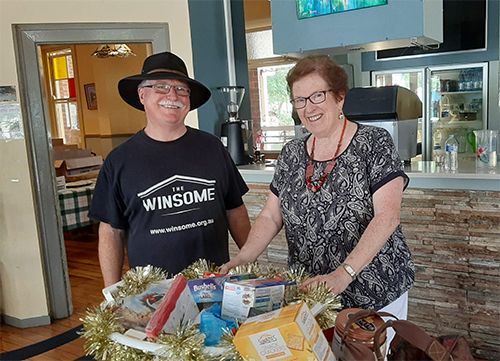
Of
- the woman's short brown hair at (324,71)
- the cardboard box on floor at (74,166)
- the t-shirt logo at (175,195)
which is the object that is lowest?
the cardboard box on floor at (74,166)

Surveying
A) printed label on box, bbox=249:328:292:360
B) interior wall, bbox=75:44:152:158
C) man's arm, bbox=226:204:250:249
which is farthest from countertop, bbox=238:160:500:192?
interior wall, bbox=75:44:152:158

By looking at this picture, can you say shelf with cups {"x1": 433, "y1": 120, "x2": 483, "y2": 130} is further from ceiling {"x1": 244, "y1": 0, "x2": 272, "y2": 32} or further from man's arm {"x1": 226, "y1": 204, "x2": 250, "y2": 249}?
man's arm {"x1": 226, "y1": 204, "x2": 250, "y2": 249}

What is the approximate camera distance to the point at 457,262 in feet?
9.40

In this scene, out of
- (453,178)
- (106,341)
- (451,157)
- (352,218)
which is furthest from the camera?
(451,157)

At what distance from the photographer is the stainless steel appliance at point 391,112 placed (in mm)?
3334

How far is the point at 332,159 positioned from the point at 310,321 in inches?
32.3

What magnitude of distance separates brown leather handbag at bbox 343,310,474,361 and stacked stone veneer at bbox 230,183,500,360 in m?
2.21

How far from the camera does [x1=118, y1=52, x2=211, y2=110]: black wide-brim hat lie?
67.2 inches

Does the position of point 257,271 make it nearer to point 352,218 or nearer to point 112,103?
point 352,218

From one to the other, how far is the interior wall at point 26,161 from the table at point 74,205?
146cm

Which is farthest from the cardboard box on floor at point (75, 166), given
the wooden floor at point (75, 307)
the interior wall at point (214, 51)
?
the interior wall at point (214, 51)

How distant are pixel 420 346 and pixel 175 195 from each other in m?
1.12

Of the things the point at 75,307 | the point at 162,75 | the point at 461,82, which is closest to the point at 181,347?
the point at 162,75

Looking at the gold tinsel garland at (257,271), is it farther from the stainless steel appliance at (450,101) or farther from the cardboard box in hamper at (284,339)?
the stainless steel appliance at (450,101)
